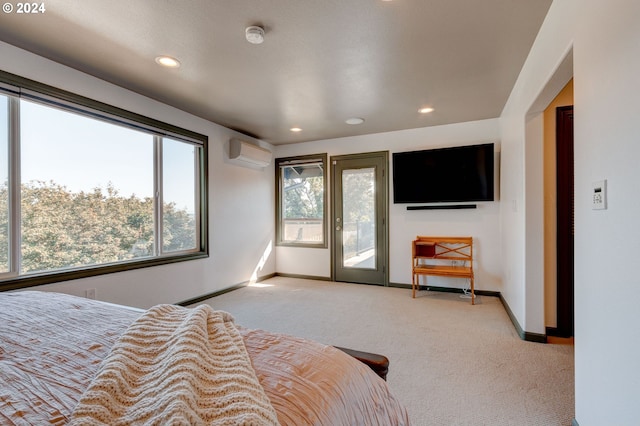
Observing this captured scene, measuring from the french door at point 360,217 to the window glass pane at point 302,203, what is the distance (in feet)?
1.00

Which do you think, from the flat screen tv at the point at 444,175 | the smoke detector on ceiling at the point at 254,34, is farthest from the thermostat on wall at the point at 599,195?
the flat screen tv at the point at 444,175

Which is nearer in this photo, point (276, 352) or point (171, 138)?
point (276, 352)

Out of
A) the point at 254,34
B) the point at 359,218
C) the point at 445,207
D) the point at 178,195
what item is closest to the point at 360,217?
the point at 359,218

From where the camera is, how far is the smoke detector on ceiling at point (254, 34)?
1.97m

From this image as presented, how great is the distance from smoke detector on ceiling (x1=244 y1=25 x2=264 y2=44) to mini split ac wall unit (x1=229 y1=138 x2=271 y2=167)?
2308 mm

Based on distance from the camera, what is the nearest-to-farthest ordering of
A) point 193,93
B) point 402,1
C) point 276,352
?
1. point 276,352
2. point 402,1
3. point 193,93

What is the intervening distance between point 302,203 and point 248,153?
1375mm

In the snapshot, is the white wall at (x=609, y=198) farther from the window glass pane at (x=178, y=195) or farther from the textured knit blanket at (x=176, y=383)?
the window glass pane at (x=178, y=195)

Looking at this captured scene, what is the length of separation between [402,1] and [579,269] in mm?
1811

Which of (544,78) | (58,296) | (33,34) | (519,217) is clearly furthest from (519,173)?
(33,34)

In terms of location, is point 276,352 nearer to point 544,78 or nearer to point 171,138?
point 544,78

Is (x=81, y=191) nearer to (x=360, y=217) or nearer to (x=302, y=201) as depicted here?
(x=302, y=201)

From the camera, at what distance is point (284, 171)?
17.6 ft

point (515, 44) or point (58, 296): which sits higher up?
point (515, 44)
